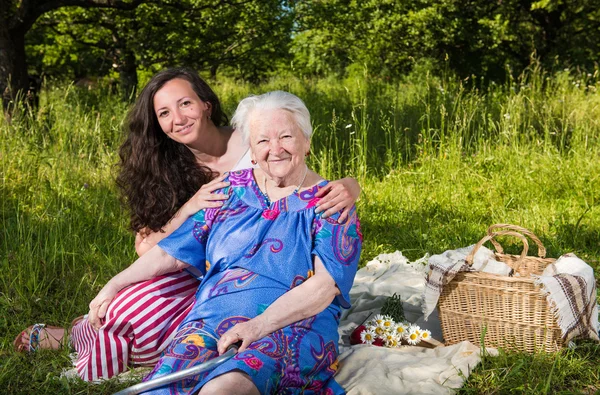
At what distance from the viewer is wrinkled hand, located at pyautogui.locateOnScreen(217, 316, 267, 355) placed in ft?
8.41

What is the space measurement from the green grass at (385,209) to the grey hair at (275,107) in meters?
1.36

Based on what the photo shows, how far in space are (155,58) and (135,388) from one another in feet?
33.5

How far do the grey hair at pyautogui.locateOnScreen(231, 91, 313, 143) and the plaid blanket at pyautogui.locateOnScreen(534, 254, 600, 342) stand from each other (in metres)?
1.34

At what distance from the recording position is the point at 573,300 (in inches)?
124

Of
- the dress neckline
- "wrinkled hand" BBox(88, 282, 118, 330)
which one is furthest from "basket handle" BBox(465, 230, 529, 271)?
"wrinkled hand" BBox(88, 282, 118, 330)

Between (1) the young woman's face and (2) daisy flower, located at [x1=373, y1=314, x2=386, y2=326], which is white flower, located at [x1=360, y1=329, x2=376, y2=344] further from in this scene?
(1) the young woman's face

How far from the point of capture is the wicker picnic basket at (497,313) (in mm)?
3232

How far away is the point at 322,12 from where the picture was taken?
457 inches

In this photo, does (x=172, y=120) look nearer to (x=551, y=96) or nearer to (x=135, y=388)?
(x=135, y=388)

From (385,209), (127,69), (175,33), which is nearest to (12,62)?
(175,33)

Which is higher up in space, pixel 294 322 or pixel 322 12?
pixel 322 12

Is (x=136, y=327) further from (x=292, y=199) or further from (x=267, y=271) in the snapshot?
(x=292, y=199)

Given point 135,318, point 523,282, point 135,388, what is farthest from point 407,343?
point 135,388

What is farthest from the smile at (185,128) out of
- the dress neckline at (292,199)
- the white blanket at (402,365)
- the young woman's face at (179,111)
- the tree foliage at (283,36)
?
the tree foliage at (283,36)
